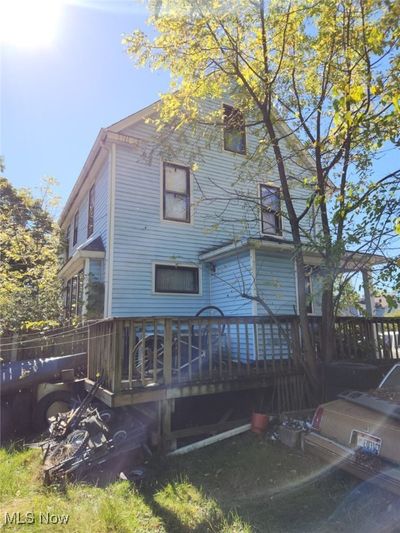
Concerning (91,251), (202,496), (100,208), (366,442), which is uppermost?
(100,208)

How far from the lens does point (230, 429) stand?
5.52 meters

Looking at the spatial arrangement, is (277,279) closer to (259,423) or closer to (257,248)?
(257,248)

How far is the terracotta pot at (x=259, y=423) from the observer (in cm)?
525

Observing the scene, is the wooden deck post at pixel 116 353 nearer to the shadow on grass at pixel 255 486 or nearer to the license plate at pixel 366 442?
the shadow on grass at pixel 255 486

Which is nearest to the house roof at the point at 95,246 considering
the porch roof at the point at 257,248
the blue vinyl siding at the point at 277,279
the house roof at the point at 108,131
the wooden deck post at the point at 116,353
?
the house roof at the point at 108,131

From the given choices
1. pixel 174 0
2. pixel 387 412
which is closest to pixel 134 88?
pixel 174 0

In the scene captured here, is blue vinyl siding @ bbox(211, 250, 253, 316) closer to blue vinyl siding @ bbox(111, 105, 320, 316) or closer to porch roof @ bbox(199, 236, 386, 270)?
blue vinyl siding @ bbox(111, 105, 320, 316)

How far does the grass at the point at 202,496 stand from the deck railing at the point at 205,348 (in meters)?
1.20

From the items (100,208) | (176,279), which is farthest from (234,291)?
(100,208)

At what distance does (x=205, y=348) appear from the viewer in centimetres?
671

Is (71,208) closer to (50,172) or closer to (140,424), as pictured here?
(50,172)

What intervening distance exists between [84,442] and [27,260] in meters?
17.8

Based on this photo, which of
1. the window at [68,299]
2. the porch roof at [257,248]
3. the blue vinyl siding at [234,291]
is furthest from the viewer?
the window at [68,299]

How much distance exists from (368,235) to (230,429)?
3.70m
